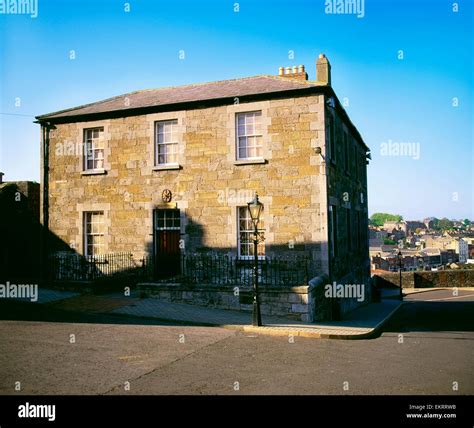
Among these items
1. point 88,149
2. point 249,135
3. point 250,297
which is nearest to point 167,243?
point 250,297

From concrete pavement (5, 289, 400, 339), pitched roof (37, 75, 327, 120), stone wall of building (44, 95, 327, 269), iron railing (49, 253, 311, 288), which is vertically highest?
pitched roof (37, 75, 327, 120)

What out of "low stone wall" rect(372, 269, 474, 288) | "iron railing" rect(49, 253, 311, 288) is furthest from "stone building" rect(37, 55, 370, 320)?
"low stone wall" rect(372, 269, 474, 288)

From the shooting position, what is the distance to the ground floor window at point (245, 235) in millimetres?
15045

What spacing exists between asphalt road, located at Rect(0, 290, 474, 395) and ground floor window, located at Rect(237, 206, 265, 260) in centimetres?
464

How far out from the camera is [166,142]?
54.4 ft

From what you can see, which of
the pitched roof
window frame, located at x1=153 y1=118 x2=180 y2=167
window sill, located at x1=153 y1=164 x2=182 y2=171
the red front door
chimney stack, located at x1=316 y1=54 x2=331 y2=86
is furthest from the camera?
chimney stack, located at x1=316 y1=54 x2=331 y2=86

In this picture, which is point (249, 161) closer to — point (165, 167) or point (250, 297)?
point (165, 167)

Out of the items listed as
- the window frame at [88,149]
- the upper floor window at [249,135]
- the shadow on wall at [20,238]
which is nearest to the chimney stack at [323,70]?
the upper floor window at [249,135]

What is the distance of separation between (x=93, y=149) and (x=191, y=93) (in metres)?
4.82

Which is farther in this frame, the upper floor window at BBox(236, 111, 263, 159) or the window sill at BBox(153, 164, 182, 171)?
the window sill at BBox(153, 164, 182, 171)

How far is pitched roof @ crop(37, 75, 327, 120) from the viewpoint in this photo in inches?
605

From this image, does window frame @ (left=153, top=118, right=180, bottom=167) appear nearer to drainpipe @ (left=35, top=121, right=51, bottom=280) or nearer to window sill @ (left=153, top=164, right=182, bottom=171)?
window sill @ (left=153, top=164, right=182, bottom=171)

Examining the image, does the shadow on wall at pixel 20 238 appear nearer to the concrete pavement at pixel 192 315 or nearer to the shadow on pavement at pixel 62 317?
the concrete pavement at pixel 192 315
